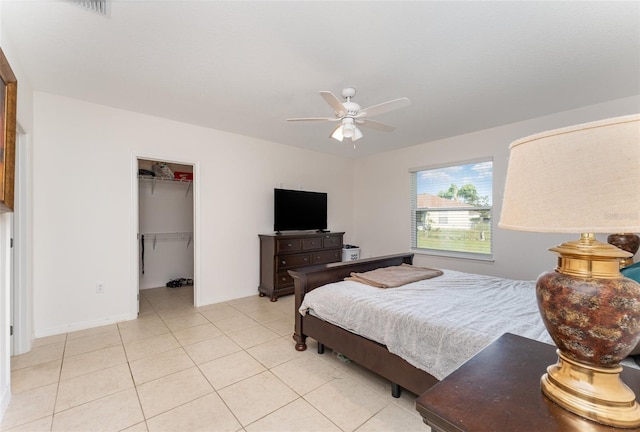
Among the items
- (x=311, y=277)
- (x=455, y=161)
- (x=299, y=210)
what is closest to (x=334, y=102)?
(x=311, y=277)

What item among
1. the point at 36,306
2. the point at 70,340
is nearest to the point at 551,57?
the point at 70,340

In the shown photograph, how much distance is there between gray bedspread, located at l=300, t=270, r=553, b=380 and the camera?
1526 millimetres

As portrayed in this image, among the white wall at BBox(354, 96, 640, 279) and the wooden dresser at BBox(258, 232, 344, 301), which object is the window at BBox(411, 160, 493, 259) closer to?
the white wall at BBox(354, 96, 640, 279)

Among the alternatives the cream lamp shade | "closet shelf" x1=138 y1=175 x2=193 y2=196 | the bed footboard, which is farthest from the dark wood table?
"closet shelf" x1=138 y1=175 x2=193 y2=196

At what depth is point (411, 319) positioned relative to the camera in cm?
174

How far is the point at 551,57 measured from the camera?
216 cm

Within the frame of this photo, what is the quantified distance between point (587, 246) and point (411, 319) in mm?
1209

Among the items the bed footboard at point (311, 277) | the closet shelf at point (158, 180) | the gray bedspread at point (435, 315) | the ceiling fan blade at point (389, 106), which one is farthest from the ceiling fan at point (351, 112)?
the closet shelf at point (158, 180)

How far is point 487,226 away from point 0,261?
4937mm

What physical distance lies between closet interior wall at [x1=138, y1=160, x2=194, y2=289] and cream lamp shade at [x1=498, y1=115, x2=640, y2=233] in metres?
5.04

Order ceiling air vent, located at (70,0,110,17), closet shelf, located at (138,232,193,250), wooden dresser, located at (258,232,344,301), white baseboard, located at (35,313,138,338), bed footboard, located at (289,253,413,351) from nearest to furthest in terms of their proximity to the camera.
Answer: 1. ceiling air vent, located at (70,0,110,17)
2. bed footboard, located at (289,253,413,351)
3. white baseboard, located at (35,313,138,338)
4. wooden dresser, located at (258,232,344,301)
5. closet shelf, located at (138,232,193,250)

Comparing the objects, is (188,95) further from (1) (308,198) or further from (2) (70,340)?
(2) (70,340)

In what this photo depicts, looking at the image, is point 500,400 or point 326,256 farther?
point 326,256

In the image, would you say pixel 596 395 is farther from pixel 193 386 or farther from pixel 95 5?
pixel 95 5
